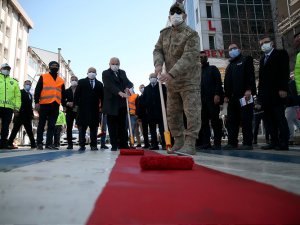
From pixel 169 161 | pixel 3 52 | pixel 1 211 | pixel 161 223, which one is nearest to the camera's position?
pixel 161 223

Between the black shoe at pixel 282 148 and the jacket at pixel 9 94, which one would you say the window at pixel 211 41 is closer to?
the jacket at pixel 9 94

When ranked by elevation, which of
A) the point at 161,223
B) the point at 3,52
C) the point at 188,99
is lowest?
the point at 161,223

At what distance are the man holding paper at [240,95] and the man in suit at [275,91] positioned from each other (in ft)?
0.72

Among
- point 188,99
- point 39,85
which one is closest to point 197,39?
point 188,99

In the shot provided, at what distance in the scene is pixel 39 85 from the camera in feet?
21.8

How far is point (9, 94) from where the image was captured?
7.29 meters

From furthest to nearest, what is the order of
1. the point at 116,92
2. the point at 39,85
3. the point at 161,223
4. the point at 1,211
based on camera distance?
the point at 39,85
the point at 116,92
the point at 1,211
the point at 161,223

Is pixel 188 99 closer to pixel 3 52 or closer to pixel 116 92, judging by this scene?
pixel 116 92

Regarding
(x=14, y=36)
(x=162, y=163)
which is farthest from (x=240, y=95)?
(x=14, y=36)

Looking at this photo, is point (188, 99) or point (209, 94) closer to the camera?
point (188, 99)

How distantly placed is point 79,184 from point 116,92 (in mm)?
4350

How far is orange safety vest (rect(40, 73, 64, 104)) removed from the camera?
6.60 metres

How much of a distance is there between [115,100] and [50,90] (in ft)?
6.13

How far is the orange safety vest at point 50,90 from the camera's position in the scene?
6.60 metres
